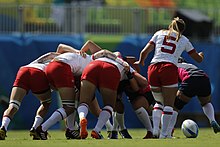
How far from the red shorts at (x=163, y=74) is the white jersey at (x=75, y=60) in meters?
1.09

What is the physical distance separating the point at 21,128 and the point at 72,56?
7647 mm

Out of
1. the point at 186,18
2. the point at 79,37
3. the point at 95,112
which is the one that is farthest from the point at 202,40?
the point at 95,112

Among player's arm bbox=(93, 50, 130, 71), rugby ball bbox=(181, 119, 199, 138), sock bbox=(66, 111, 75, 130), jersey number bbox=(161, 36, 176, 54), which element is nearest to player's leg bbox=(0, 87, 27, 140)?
sock bbox=(66, 111, 75, 130)

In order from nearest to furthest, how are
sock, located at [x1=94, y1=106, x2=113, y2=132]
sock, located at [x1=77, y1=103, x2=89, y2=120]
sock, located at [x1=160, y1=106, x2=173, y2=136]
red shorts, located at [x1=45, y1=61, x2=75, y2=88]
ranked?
sock, located at [x1=77, y1=103, x2=89, y2=120]
sock, located at [x1=94, y1=106, x2=113, y2=132]
red shorts, located at [x1=45, y1=61, x2=75, y2=88]
sock, located at [x1=160, y1=106, x2=173, y2=136]

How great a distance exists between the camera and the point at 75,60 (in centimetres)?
1407

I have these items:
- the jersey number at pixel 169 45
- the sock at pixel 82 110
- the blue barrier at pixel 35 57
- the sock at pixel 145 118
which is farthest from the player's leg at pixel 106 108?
the blue barrier at pixel 35 57

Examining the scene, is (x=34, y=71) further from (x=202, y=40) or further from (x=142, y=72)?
(x=202, y=40)

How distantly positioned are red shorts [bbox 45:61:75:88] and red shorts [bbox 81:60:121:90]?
247 millimetres

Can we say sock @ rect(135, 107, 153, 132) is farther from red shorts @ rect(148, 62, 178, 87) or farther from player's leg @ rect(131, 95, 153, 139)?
red shorts @ rect(148, 62, 178, 87)

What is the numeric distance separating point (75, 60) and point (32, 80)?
0.79 m

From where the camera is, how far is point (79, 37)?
22.0 metres

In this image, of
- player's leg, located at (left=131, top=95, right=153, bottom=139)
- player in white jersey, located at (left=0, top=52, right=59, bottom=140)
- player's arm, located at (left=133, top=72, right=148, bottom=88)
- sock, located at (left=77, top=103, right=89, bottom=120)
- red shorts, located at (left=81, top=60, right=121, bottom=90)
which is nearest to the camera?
sock, located at (left=77, top=103, right=89, bottom=120)

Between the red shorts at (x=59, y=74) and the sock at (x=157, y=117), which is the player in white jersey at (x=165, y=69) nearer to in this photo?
the sock at (x=157, y=117)

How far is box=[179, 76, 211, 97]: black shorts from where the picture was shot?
15.5 metres
